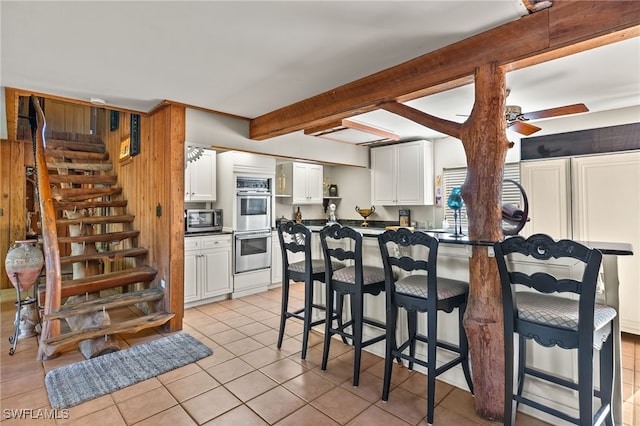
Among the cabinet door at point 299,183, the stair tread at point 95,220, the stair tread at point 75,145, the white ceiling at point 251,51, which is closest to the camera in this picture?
the white ceiling at point 251,51

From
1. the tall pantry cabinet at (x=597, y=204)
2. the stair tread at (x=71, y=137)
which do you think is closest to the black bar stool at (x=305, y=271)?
the tall pantry cabinet at (x=597, y=204)

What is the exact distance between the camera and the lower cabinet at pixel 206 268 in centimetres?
423

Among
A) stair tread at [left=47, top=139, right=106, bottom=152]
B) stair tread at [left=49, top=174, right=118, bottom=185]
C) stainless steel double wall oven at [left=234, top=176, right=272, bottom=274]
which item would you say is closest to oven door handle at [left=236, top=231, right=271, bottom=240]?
stainless steel double wall oven at [left=234, top=176, right=272, bottom=274]

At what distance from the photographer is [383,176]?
5.54m

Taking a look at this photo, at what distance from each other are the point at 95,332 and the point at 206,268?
5.07 ft

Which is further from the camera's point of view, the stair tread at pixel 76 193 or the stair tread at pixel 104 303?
the stair tread at pixel 76 193

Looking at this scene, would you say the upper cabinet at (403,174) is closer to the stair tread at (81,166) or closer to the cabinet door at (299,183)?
the cabinet door at (299,183)

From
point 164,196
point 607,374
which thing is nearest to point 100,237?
point 164,196

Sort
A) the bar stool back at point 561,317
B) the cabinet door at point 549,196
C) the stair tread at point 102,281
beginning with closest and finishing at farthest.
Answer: the bar stool back at point 561,317, the stair tread at point 102,281, the cabinet door at point 549,196

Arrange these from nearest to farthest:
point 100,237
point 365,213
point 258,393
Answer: point 258,393 → point 100,237 → point 365,213

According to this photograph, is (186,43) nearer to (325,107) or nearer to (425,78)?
(325,107)

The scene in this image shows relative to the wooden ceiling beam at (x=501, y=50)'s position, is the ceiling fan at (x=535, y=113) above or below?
below

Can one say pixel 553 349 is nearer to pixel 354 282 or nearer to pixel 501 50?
pixel 354 282

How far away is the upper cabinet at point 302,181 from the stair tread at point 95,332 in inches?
115
